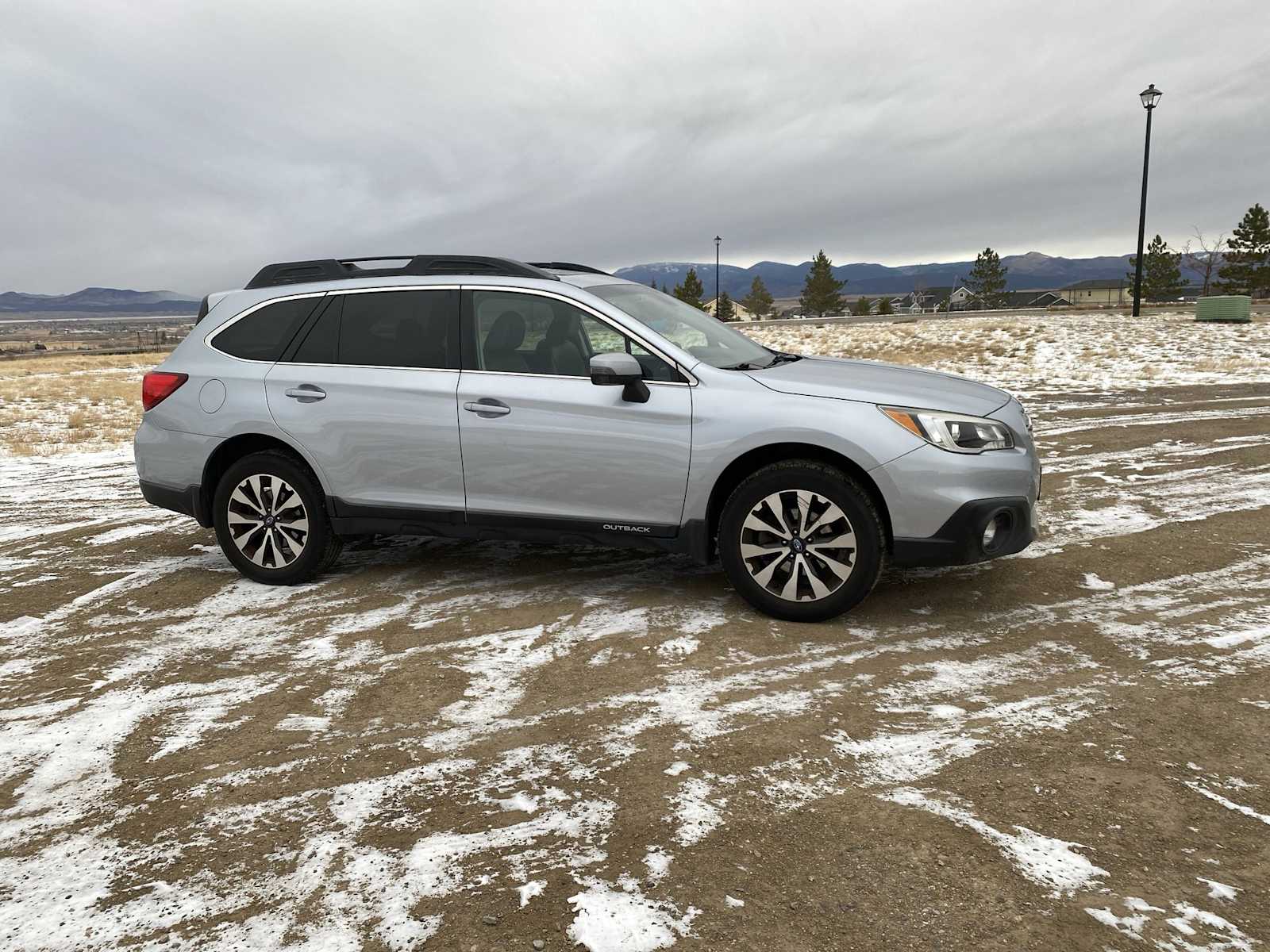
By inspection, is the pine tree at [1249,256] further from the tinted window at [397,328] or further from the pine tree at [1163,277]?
the tinted window at [397,328]

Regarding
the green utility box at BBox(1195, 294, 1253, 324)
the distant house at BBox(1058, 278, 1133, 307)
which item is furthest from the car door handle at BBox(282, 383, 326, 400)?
the distant house at BBox(1058, 278, 1133, 307)

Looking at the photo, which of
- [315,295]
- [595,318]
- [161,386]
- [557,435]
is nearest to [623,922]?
[557,435]

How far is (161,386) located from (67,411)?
12.3 meters

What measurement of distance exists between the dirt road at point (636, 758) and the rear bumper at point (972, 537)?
0.39 meters

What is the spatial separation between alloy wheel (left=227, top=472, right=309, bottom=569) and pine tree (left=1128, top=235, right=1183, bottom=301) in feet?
296

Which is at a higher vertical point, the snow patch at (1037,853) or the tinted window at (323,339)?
the tinted window at (323,339)

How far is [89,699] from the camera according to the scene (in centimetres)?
399

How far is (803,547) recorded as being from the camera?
458 centimetres

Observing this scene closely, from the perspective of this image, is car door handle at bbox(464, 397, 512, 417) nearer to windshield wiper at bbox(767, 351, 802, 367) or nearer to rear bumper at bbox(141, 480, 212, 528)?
windshield wiper at bbox(767, 351, 802, 367)

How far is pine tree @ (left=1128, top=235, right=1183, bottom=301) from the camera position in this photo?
8200 centimetres

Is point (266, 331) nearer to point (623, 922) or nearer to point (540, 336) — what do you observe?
point (540, 336)

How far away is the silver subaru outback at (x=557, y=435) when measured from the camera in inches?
177

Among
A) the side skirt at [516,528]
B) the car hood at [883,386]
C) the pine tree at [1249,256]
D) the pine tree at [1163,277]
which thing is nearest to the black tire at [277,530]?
the side skirt at [516,528]

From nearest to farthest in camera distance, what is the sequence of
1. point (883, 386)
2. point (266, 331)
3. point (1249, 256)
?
point (883, 386)
point (266, 331)
point (1249, 256)
